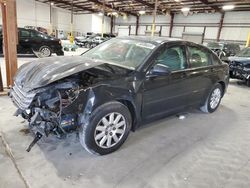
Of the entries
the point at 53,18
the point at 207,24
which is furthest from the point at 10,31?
the point at 53,18

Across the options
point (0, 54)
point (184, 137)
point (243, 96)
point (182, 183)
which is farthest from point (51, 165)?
point (0, 54)

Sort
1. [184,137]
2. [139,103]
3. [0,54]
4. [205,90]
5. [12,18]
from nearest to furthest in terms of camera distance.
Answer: [139,103]
[184,137]
[205,90]
[12,18]
[0,54]

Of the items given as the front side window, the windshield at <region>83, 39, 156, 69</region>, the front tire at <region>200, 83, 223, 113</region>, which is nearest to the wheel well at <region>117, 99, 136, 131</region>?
the windshield at <region>83, 39, 156, 69</region>

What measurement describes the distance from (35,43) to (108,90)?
352 inches

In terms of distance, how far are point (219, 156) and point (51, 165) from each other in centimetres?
207

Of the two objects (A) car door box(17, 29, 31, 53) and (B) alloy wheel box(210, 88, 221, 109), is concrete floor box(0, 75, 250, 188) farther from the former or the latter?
(A) car door box(17, 29, 31, 53)

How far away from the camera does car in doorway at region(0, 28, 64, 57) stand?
9656mm

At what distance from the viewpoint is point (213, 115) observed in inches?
164

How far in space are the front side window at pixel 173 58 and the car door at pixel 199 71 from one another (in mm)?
141

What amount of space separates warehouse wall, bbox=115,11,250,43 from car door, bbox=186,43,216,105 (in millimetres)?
16608

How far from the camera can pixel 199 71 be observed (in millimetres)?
3506

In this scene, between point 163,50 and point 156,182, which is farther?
point 163,50

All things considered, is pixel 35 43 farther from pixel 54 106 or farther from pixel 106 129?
pixel 106 129

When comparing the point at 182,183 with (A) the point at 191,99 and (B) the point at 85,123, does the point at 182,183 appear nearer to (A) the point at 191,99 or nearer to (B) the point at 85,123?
(B) the point at 85,123
